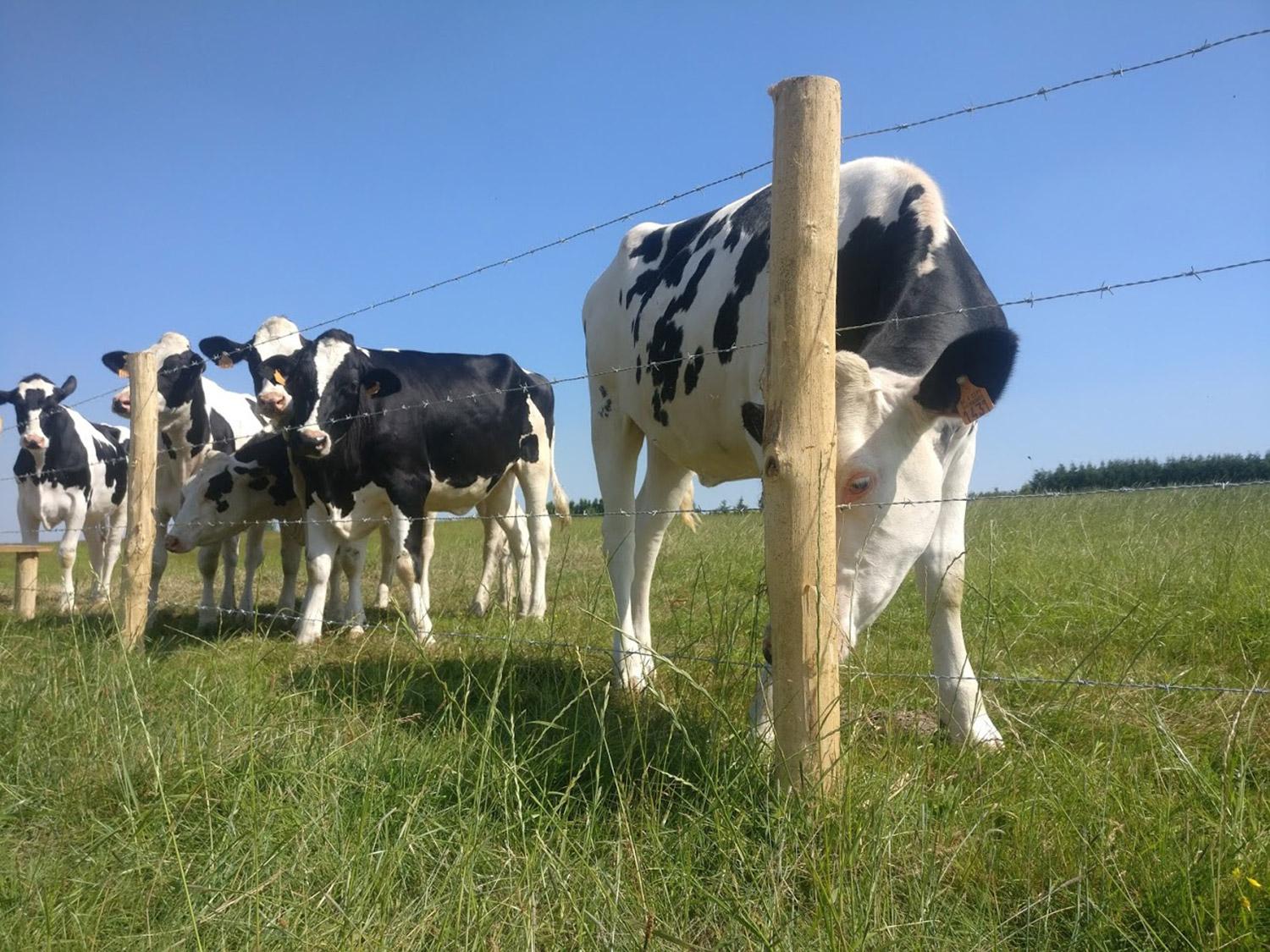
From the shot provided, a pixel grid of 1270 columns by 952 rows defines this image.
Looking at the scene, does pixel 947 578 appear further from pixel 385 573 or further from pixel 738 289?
pixel 385 573

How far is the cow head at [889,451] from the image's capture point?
3342mm

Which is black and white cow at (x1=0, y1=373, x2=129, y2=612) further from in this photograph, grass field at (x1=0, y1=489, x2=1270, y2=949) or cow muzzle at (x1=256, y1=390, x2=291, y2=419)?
grass field at (x1=0, y1=489, x2=1270, y2=949)

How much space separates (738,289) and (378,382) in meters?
3.95

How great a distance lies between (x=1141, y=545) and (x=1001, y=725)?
155 inches

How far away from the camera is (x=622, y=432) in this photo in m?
6.30

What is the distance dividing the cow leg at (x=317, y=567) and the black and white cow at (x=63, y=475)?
459cm

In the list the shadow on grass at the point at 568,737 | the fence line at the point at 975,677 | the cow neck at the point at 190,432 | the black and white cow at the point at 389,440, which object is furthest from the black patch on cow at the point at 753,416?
the cow neck at the point at 190,432

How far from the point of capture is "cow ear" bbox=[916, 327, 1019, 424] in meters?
3.25

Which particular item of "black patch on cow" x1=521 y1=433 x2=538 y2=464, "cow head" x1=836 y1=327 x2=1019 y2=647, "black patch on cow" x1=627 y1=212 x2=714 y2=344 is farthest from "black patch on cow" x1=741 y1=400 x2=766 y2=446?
"black patch on cow" x1=521 y1=433 x2=538 y2=464

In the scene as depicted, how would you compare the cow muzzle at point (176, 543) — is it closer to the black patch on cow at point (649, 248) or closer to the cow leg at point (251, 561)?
the cow leg at point (251, 561)

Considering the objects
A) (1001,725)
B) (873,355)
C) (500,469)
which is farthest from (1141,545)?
(500,469)

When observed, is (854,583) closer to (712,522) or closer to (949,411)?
(949,411)

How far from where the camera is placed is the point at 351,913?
7.63ft

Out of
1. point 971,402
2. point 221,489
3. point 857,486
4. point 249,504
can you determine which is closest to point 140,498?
point 221,489
